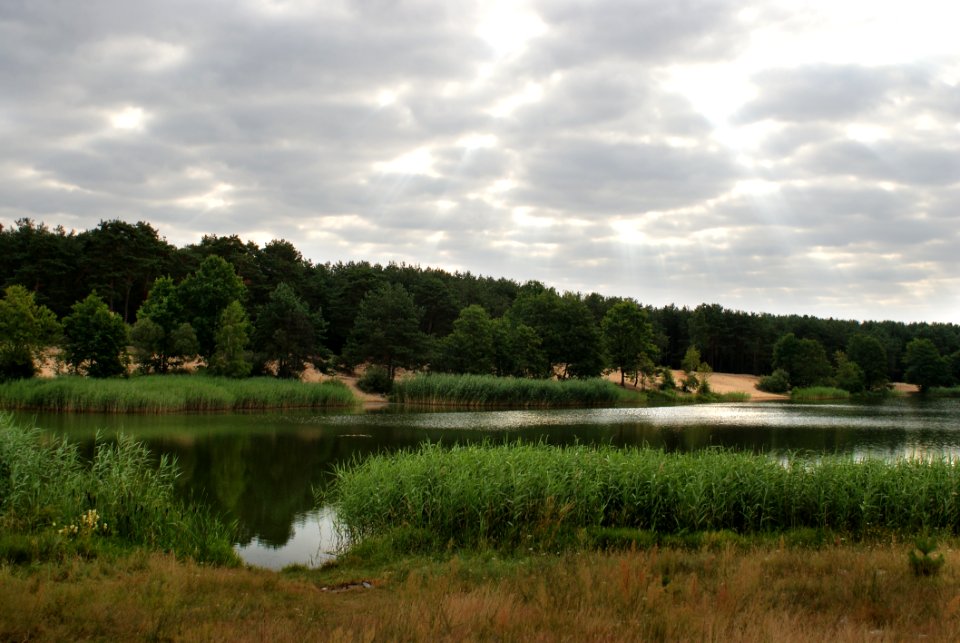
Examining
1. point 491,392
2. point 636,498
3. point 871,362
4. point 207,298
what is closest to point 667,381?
point 491,392

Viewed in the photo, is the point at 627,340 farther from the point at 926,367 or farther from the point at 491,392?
the point at 926,367

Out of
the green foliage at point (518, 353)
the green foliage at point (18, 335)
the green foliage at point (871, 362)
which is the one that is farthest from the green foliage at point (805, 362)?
the green foliage at point (18, 335)

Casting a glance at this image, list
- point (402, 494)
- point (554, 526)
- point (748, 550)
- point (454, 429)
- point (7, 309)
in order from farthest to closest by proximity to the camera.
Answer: point (7, 309) < point (454, 429) < point (402, 494) < point (554, 526) < point (748, 550)

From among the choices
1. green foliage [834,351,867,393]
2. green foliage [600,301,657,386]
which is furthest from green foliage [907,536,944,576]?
green foliage [834,351,867,393]

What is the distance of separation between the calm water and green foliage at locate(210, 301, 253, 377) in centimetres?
927

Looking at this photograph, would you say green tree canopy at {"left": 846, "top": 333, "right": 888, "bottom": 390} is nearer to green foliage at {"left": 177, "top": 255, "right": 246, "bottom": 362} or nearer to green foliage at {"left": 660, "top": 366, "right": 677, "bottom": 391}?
green foliage at {"left": 660, "top": 366, "right": 677, "bottom": 391}

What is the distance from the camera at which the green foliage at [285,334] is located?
5341cm

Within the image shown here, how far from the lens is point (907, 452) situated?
80.9ft

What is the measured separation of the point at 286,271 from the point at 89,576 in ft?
201

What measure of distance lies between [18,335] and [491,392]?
2975cm

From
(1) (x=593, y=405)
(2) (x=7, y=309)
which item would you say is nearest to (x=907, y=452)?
(1) (x=593, y=405)

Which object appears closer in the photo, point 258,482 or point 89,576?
point 89,576

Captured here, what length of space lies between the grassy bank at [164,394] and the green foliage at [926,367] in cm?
8052

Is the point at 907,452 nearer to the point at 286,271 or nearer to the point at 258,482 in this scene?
the point at 258,482
